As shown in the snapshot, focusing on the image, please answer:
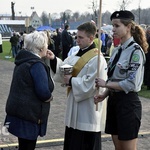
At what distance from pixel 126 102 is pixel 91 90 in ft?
1.90

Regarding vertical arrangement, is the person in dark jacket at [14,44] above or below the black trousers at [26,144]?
below

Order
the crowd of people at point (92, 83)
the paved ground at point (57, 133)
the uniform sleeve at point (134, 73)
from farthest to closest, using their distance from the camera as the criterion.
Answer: the paved ground at point (57, 133) → the crowd of people at point (92, 83) → the uniform sleeve at point (134, 73)

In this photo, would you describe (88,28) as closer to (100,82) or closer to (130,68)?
(100,82)

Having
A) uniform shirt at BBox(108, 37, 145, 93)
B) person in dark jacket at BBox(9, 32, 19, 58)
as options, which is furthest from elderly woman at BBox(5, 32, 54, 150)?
person in dark jacket at BBox(9, 32, 19, 58)

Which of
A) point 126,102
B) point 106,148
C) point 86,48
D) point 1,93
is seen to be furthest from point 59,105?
point 126,102

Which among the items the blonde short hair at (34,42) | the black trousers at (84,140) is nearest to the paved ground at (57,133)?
the black trousers at (84,140)

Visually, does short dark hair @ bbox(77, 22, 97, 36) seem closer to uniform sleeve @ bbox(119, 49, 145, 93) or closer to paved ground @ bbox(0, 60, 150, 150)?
uniform sleeve @ bbox(119, 49, 145, 93)

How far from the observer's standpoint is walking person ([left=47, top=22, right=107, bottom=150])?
148 inches

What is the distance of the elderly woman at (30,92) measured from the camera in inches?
131

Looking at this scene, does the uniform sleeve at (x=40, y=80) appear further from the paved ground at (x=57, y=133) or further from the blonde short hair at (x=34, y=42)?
the paved ground at (x=57, y=133)

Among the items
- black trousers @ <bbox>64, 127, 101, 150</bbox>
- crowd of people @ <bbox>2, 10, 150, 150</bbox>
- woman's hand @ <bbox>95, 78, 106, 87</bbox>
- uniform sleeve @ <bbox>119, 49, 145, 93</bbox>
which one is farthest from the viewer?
black trousers @ <bbox>64, 127, 101, 150</bbox>

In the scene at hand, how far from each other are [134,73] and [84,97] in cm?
85

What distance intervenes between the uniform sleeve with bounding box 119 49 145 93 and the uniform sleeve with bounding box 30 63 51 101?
0.75m

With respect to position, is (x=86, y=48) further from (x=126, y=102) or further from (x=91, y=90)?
(x=126, y=102)
